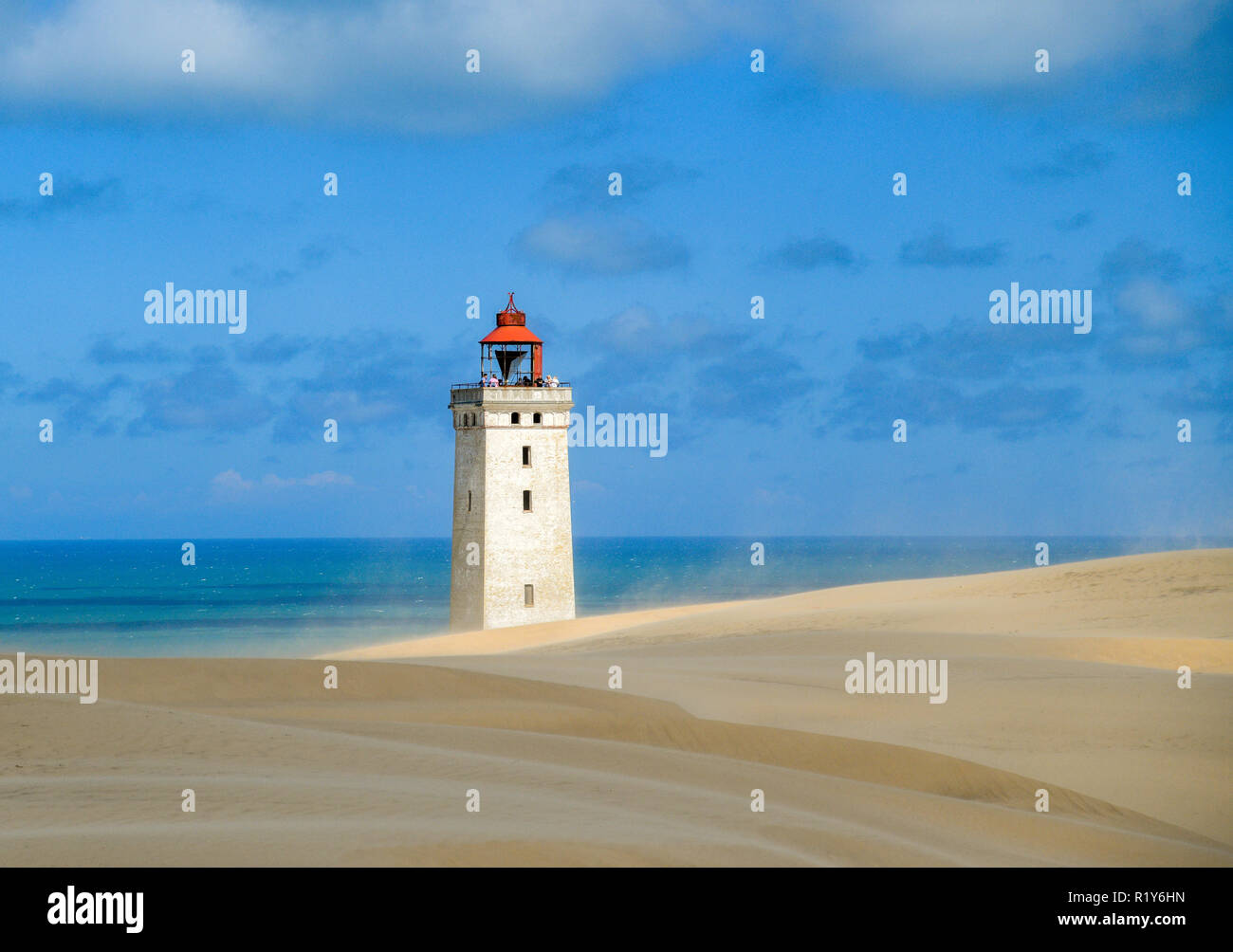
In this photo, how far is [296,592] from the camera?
113 meters

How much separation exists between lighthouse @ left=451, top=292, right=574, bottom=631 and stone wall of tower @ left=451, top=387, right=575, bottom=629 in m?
0.03

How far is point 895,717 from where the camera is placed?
769 inches

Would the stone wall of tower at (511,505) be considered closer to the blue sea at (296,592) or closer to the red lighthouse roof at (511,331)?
the red lighthouse roof at (511,331)

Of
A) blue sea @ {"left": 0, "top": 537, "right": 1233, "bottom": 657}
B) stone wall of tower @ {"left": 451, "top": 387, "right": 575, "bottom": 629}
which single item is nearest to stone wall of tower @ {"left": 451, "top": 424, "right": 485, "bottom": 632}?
stone wall of tower @ {"left": 451, "top": 387, "right": 575, "bottom": 629}

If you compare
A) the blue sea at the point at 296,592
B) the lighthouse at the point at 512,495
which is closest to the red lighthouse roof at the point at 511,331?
the lighthouse at the point at 512,495

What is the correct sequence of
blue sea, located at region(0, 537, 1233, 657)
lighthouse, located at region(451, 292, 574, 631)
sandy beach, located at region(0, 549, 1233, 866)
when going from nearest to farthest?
sandy beach, located at region(0, 549, 1233, 866), lighthouse, located at region(451, 292, 574, 631), blue sea, located at region(0, 537, 1233, 657)

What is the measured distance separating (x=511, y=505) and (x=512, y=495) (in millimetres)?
320

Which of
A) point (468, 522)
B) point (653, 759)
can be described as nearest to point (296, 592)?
point (468, 522)

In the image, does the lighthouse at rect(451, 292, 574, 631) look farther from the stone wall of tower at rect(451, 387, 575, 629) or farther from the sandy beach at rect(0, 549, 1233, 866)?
the sandy beach at rect(0, 549, 1233, 866)

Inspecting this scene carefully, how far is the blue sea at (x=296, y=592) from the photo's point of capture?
232ft

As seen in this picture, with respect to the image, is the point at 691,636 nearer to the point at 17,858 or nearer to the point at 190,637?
the point at 17,858

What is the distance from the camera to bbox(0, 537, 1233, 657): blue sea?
232 ft
